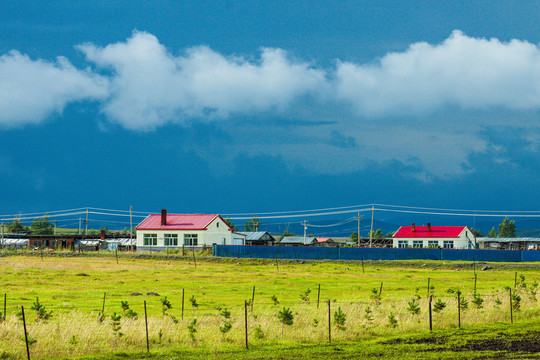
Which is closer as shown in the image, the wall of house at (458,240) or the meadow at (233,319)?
the meadow at (233,319)

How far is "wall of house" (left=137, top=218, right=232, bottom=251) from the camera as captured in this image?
352ft

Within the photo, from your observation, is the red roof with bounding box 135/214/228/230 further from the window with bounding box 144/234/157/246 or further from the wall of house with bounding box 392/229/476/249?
the wall of house with bounding box 392/229/476/249

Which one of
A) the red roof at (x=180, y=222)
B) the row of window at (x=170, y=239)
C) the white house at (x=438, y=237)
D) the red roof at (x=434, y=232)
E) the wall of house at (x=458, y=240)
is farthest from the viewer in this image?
the red roof at (x=434, y=232)

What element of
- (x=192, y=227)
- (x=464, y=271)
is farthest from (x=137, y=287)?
(x=192, y=227)

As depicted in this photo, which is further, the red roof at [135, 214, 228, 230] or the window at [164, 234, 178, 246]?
the window at [164, 234, 178, 246]

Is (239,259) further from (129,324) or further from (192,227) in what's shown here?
(129,324)

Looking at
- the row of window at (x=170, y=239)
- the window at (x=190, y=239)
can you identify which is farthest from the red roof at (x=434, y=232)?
the row of window at (x=170, y=239)

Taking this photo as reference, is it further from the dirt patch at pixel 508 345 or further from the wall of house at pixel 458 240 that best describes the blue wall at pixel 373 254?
the dirt patch at pixel 508 345

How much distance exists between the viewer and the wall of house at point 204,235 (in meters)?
107

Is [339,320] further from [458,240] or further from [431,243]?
[458,240]

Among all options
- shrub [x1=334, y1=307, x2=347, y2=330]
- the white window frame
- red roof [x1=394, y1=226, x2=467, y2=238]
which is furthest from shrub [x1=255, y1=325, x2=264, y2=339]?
the white window frame

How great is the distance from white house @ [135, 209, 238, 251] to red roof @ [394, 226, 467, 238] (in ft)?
138

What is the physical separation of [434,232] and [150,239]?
58.8 metres

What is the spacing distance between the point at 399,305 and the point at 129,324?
13.9 metres
